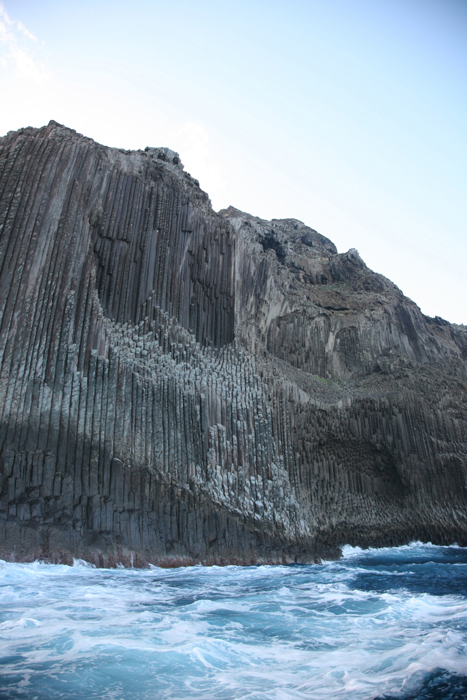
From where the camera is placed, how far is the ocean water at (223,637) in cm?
532

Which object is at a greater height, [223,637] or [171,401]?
[171,401]

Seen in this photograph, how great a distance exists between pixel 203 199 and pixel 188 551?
47.0ft

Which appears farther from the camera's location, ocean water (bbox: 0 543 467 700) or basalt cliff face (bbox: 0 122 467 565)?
basalt cliff face (bbox: 0 122 467 565)

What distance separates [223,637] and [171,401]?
9.46 meters

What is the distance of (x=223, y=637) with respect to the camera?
7.31m

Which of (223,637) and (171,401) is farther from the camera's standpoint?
(171,401)

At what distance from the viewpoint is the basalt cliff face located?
1333cm

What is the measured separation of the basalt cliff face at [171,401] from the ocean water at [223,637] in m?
2.40

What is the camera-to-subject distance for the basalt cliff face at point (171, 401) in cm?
1333

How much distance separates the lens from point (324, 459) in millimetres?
20844

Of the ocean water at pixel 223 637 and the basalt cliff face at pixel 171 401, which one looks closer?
the ocean water at pixel 223 637

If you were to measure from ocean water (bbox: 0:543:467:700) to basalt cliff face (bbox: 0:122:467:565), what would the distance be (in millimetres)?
2403

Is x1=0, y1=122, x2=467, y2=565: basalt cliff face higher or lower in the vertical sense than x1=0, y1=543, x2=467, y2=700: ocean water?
higher

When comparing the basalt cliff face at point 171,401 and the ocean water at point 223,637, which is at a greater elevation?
the basalt cliff face at point 171,401
